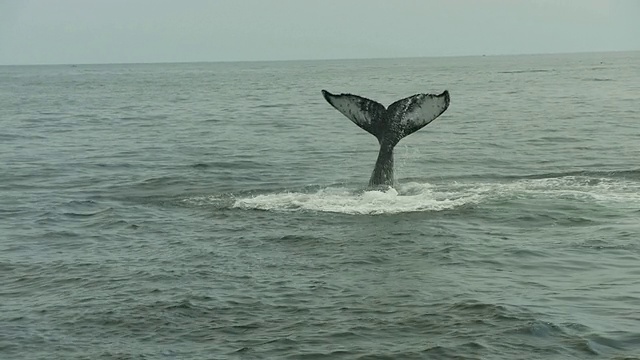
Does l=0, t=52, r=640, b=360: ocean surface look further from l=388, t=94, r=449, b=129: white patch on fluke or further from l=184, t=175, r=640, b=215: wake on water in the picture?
l=388, t=94, r=449, b=129: white patch on fluke

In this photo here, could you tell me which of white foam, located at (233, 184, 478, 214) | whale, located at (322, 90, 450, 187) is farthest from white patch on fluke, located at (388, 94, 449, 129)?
white foam, located at (233, 184, 478, 214)

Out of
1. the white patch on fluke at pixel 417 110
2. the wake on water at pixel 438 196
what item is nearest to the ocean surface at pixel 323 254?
the wake on water at pixel 438 196

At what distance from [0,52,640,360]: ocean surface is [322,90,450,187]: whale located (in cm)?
52

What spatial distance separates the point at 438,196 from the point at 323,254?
14.8 feet

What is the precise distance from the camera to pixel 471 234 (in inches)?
471

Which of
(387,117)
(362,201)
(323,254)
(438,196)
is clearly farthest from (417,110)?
(323,254)

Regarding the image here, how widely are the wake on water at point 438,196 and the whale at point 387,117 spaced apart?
43 cm

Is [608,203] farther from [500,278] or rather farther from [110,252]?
[110,252]

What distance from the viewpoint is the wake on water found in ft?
45.8

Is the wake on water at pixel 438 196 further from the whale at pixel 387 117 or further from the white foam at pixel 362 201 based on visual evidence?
the whale at pixel 387 117

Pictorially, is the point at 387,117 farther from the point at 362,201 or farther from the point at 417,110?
the point at 362,201

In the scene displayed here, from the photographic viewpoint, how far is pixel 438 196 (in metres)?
15.1

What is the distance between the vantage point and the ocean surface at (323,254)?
7.97 m

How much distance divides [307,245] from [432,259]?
1.76 m
